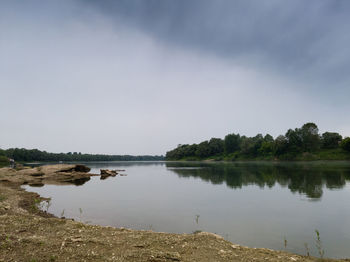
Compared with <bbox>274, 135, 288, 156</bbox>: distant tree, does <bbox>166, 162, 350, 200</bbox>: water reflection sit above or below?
below

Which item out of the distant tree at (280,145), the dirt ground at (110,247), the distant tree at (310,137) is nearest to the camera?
the dirt ground at (110,247)

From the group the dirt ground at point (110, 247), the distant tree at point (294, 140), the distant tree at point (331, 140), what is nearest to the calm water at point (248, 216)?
the dirt ground at point (110, 247)

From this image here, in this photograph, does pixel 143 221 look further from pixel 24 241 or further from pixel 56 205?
pixel 56 205

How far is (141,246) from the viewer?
10.3 m

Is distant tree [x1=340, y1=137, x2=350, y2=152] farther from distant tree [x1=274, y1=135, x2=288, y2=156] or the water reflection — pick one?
the water reflection

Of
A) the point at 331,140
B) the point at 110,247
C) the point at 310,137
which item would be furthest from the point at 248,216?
the point at 331,140

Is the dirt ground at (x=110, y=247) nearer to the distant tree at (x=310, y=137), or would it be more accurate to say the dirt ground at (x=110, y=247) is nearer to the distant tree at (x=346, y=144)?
the distant tree at (x=346, y=144)

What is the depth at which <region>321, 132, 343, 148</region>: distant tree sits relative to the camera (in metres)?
142

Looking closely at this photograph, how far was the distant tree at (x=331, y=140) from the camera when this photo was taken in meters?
142

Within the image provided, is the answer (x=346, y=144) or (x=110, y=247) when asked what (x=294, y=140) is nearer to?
(x=346, y=144)

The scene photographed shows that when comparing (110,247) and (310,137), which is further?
(310,137)

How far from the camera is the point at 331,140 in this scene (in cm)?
14375

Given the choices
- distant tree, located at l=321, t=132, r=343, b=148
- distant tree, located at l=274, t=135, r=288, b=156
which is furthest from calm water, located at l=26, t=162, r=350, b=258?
distant tree, located at l=321, t=132, r=343, b=148

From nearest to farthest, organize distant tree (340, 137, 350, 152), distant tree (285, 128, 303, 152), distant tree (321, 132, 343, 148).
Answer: distant tree (340, 137, 350, 152)
distant tree (321, 132, 343, 148)
distant tree (285, 128, 303, 152)
